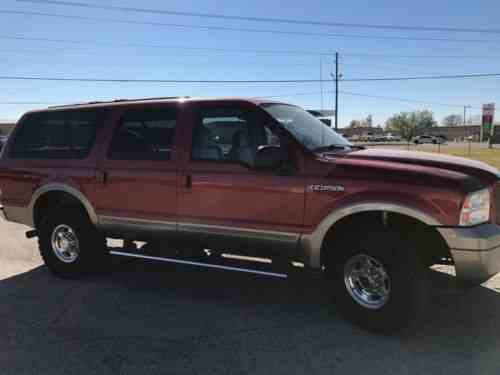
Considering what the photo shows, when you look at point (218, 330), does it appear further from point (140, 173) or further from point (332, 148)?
point (332, 148)

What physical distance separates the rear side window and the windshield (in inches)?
82.0

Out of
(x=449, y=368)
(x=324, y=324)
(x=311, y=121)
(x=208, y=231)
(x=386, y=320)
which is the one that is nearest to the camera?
(x=449, y=368)

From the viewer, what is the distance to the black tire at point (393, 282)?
11.0 feet

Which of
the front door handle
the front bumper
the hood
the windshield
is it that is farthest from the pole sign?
the front door handle

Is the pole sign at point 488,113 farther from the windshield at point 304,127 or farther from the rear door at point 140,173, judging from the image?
the rear door at point 140,173

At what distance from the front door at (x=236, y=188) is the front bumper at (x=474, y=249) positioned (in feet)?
3.92

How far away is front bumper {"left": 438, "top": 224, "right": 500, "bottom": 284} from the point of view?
3.11 metres

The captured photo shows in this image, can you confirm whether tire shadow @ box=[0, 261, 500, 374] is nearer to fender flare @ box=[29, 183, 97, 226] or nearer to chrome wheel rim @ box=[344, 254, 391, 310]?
chrome wheel rim @ box=[344, 254, 391, 310]

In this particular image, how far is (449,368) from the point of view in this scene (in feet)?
9.91

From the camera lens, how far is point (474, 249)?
10.2 ft

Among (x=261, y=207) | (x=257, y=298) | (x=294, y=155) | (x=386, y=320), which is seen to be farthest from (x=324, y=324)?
(x=294, y=155)

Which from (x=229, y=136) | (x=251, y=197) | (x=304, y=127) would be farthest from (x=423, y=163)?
(x=229, y=136)

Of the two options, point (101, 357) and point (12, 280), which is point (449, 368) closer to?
point (101, 357)

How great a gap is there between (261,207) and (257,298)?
111cm
